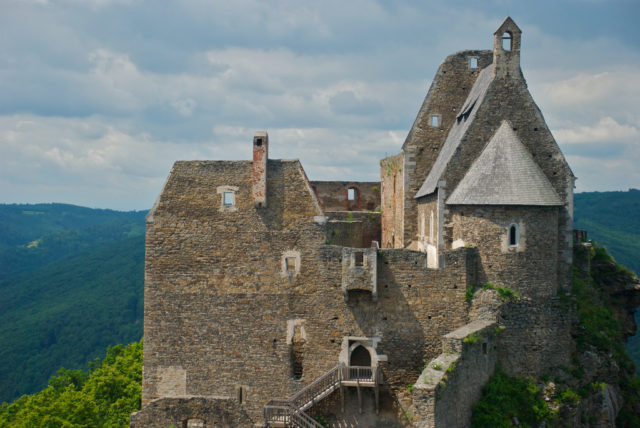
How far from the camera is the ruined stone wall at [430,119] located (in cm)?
3466

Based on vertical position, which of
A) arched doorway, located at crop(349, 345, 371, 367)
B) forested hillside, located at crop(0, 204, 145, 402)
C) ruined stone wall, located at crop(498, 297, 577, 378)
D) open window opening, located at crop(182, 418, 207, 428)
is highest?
ruined stone wall, located at crop(498, 297, 577, 378)

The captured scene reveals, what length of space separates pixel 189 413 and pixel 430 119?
20.9 m

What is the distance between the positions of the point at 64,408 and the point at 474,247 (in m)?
24.9

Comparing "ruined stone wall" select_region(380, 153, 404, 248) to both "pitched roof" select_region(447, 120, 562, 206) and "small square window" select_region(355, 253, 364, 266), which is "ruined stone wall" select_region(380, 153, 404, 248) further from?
"small square window" select_region(355, 253, 364, 266)

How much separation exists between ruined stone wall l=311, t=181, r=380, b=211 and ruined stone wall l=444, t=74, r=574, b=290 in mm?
15463

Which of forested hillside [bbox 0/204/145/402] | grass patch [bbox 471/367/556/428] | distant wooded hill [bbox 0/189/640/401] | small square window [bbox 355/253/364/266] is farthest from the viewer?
forested hillside [bbox 0/204/145/402]

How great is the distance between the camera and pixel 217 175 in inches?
1149

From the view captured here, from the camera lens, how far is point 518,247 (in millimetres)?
27016

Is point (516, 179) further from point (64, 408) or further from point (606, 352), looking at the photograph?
point (64, 408)

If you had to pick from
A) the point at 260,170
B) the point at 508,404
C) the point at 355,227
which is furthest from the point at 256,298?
the point at 508,404

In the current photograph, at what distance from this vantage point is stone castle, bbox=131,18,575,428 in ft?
88.9

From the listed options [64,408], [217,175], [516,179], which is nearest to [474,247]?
[516,179]

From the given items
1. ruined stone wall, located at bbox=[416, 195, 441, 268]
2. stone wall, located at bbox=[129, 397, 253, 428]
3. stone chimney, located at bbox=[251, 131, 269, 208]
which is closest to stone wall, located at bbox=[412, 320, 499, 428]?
ruined stone wall, located at bbox=[416, 195, 441, 268]

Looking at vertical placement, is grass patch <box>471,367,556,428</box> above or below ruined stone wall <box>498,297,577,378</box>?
below
